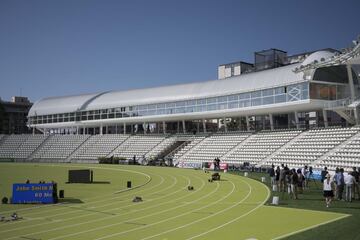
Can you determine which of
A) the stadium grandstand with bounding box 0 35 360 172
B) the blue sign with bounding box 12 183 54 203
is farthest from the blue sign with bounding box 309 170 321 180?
the blue sign with bounding box 12 183 54 203

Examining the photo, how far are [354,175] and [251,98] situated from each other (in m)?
31.6

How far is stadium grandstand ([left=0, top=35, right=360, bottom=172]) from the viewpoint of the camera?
40719 millimetres

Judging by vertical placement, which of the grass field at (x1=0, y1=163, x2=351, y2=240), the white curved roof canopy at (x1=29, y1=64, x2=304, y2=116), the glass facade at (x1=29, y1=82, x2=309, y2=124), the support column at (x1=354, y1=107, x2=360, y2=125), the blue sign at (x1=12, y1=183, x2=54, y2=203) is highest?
the white curved roof canopy at (x1=29, y1=64, x2=304, y2=116)

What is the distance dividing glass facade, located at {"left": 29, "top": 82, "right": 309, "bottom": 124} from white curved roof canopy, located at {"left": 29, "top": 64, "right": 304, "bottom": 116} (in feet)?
2.13

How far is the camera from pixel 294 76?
152 feet

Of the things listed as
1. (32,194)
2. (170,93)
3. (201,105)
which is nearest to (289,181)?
(32,194)

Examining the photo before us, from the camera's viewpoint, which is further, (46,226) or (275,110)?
(275,110)

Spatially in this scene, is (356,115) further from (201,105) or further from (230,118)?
(230,118)

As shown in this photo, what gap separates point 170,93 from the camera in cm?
6397

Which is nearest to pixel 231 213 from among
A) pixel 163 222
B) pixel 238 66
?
pixel 163 222

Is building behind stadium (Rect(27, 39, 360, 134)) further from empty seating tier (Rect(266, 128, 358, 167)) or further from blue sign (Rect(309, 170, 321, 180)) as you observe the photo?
blue sign (Rect(309, 170, 321, 180))

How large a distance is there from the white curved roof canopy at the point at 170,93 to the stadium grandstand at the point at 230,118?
0.54 ft

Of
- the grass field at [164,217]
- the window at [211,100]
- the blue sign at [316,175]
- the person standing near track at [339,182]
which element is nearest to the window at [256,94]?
the window at [211,100]

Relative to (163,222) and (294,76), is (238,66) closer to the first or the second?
(294,76)
